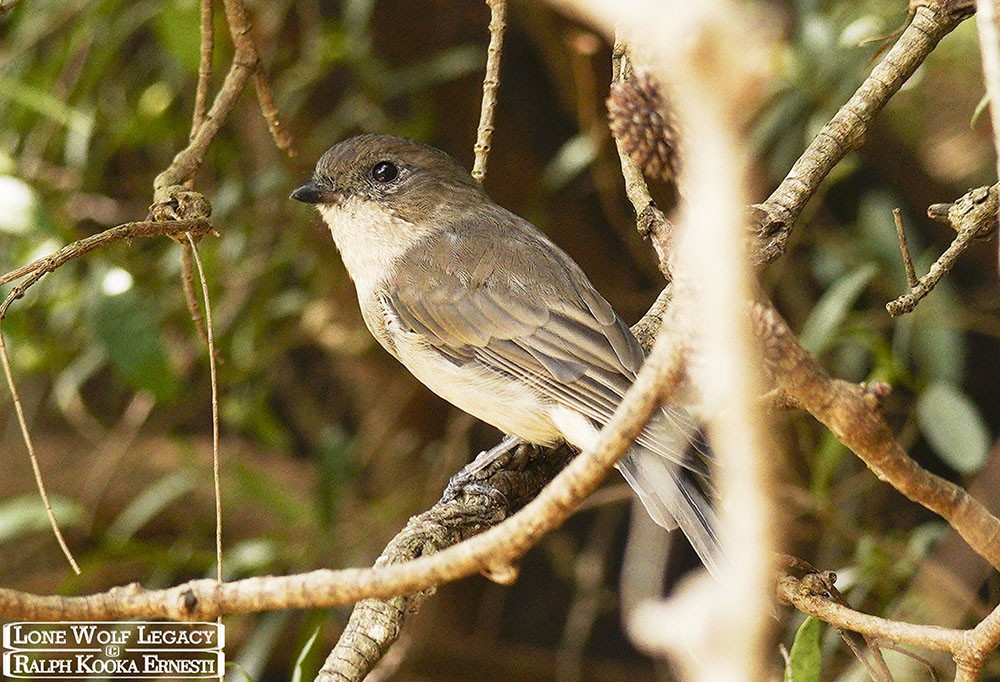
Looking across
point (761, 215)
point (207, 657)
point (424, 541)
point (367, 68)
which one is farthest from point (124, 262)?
point (761, 215)

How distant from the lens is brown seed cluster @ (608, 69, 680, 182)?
1.19m

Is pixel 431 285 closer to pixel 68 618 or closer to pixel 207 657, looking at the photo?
pixel 207 657

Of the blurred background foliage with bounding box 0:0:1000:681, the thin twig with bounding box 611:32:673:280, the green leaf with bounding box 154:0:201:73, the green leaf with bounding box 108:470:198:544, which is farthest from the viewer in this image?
the green leaf with bounding box 108:470:198:544

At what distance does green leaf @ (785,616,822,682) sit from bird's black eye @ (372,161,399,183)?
6.80 feet

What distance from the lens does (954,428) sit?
318 cm

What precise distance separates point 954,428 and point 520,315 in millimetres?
1279

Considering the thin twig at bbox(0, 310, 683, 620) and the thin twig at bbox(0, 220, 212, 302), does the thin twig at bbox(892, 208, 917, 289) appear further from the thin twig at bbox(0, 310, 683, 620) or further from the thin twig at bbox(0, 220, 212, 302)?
the thin twig at bbox(0, 220, 212, 302)

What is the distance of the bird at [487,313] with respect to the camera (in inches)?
102

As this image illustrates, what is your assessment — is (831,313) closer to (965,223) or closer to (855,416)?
(965,223)

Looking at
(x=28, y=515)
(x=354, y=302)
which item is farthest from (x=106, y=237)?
(x=354, y=302)

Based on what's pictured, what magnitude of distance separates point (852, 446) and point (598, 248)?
3.25 m

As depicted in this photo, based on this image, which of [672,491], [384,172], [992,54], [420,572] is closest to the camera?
[992,54]

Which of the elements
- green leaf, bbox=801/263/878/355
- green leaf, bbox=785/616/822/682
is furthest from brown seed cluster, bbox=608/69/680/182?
green leaf, bbox=801/263/878/355

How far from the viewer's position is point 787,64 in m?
3.73
